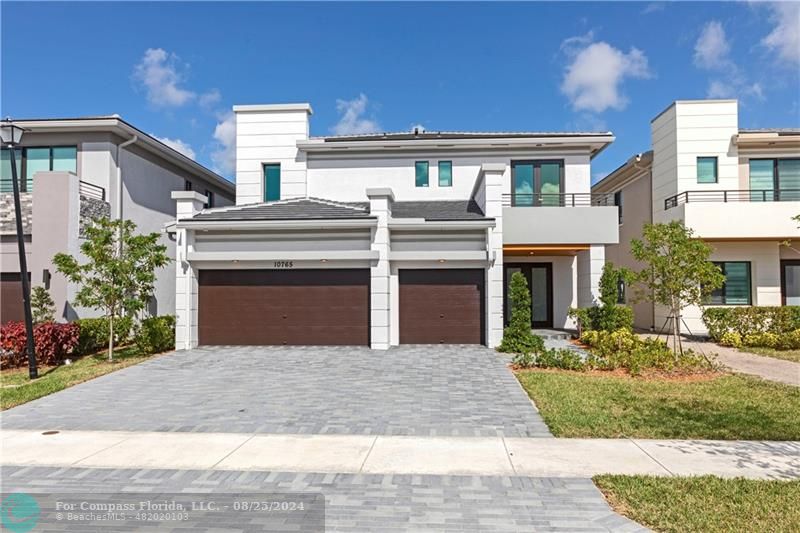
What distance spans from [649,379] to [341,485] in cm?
812

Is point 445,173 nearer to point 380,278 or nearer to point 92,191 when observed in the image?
point 380,278

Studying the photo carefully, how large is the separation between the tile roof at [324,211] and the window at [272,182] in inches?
91.4

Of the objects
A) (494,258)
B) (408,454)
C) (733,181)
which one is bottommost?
(408,454)

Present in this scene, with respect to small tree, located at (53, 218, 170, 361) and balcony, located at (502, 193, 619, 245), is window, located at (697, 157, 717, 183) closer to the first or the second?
balcony, located at (502, 193, 619, 245)

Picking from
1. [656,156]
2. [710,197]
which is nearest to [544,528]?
[710,197]

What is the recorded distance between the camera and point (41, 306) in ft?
49.6

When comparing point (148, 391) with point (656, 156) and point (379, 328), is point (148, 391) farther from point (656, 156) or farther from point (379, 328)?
point (656, 156)

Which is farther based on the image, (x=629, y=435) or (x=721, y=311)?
(x=721, y=311)

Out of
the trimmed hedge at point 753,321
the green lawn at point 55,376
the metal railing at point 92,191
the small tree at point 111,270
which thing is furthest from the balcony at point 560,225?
the metal railing at point 92,191

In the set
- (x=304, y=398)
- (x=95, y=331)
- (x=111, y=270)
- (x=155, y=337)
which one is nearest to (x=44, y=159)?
(x=95, y=331)

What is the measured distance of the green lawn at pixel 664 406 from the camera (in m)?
7.14

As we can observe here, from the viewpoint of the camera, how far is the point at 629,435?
7.00 metres

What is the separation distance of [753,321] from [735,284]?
2805 mm

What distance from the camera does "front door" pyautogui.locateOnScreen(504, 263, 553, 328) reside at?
2069cm
